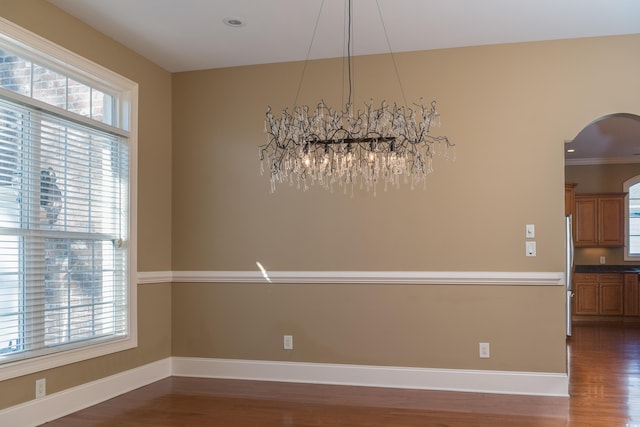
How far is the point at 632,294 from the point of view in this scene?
907 centimetres

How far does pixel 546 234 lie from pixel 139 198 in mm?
3401

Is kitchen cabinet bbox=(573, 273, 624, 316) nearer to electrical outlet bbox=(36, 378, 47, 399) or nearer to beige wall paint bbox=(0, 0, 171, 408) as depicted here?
beige wall paint bbox=(0, 0, 171, 408)

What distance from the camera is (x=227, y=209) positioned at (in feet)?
17.5

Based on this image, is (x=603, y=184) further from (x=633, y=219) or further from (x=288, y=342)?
(x=288, y=342)

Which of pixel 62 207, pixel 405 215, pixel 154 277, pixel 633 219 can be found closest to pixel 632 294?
pixel 633 219

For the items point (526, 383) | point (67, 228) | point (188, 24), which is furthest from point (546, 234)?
point (67, 228)

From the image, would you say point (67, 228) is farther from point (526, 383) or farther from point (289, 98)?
point (526, 383)

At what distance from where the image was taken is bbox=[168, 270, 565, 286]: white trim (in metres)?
4.65

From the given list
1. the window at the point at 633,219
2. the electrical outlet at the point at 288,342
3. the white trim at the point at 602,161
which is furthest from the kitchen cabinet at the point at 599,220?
the electrical outlet at the point at 288,342

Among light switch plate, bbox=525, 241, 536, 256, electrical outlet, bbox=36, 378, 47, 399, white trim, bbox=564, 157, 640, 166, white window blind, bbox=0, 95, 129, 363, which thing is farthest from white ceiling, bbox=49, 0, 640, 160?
white trim, bbox=564, 157, 640, 166

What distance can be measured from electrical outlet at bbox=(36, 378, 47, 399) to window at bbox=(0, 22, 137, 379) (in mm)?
112

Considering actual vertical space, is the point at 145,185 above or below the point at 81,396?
above

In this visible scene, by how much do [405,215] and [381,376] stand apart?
1.37 m

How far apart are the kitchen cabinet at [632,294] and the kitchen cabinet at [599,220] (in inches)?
24.4
